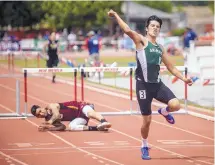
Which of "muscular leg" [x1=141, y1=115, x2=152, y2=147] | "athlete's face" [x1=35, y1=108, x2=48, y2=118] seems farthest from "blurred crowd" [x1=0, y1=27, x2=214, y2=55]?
"muscular leg" [x1=141, y1=115, x2=152, y2=147]

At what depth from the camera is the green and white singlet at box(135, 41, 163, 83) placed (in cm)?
1305

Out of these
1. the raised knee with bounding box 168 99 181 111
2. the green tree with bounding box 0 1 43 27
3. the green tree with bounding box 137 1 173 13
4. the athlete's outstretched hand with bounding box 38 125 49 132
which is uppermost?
the green tree with bounding box 137 1 173 13

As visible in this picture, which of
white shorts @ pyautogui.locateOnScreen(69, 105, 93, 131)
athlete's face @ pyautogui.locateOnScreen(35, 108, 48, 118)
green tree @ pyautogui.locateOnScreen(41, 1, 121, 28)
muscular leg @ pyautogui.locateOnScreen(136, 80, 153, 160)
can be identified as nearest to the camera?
muscular leg @ pyautogui.locateOnScreen(136, 80, 153, 160)

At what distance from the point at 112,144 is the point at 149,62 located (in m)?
2.51

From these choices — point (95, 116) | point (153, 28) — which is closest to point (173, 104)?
point (153, 28)

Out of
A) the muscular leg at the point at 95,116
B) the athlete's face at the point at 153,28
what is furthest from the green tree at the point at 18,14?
the athlete's face at the point at 153,28

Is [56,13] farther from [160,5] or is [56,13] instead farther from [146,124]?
[146,124]

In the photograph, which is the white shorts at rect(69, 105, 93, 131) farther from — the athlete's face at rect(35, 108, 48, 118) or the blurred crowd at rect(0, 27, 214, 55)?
the blurred crowd at rect(0, 27, 214, 55)

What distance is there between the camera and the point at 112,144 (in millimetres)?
15141

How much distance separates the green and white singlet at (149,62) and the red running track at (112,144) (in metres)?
1.26

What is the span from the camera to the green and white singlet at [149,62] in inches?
514

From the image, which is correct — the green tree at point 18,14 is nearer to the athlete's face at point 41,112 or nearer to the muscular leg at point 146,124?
the athlete's face at point 41,112

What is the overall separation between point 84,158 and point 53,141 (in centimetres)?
215

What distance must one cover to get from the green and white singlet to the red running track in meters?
1.26
